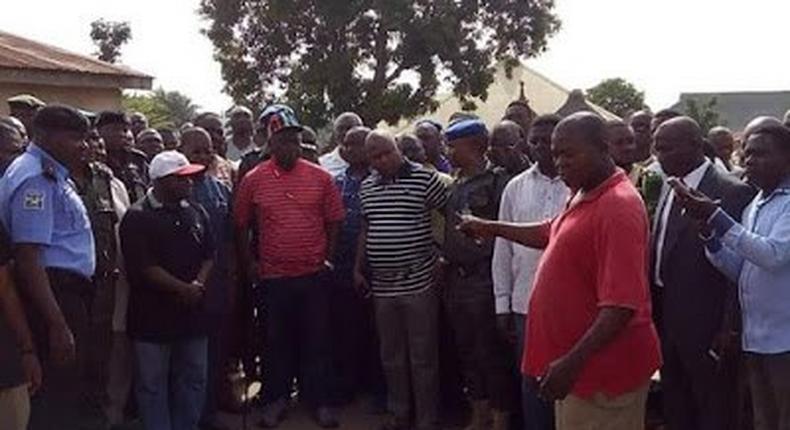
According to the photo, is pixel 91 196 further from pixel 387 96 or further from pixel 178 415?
pixel 387 96

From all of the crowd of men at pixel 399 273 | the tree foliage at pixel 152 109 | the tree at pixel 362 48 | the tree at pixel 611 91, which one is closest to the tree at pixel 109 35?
the tree foliage at pixel 152 109

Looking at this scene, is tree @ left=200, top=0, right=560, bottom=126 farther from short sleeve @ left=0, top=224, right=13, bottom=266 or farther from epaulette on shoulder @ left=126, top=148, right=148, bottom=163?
short sleeve @ left=0, top=224, right=13, bottom=266

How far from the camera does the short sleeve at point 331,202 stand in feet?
23.6

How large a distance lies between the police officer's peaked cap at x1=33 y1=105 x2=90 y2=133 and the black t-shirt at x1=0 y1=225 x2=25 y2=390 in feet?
3.33

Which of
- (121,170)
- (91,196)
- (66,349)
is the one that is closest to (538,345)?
(66,349)

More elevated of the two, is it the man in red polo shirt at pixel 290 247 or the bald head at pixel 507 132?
the bald head at pixel 507 132

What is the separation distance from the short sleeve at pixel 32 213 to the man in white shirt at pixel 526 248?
2.39m

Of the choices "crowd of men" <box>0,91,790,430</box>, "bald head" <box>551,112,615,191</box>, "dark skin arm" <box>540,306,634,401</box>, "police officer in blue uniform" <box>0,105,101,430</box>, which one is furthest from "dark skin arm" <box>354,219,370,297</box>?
"dark skin arm" <box>540,306,634,401</box>

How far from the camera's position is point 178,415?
6477mm

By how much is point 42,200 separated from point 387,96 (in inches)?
806

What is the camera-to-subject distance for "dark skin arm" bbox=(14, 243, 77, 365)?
4.88 meters

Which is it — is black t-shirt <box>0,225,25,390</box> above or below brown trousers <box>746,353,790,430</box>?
above

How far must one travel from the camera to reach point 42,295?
16.0ft

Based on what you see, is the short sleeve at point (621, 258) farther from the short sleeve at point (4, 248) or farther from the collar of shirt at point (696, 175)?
the short sleeve at point (4, 248)
